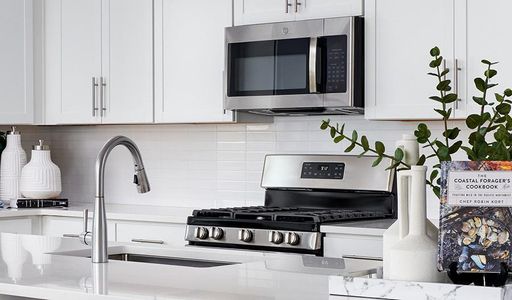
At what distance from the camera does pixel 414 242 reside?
1.86m

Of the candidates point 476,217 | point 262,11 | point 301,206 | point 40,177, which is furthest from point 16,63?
point 476,217

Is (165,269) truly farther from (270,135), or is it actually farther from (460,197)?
(270,135)

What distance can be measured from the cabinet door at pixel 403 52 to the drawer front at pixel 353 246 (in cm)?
61

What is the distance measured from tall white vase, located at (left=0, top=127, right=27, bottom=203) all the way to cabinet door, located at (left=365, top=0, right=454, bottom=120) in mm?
2229

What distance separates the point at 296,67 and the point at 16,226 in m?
1.83

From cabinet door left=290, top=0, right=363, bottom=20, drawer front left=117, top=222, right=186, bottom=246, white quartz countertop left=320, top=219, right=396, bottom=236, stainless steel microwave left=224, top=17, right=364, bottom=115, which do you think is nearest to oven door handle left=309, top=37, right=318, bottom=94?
stainless steel microwave left=224, top=17, right=364, bottom=115

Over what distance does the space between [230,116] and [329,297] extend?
9.08 feet

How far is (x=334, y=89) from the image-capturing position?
4215 millimetres

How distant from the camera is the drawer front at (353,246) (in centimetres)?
382

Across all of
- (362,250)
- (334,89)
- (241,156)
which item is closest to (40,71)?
(241,156)

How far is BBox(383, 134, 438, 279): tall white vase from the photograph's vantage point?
188 centimetres

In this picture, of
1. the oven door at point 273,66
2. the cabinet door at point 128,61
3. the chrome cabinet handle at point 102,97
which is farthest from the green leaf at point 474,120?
the chrome cabinet handle at point 102,97

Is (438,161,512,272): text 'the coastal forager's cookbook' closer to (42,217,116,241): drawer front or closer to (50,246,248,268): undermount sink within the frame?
(50,246,248,268): undermount sink

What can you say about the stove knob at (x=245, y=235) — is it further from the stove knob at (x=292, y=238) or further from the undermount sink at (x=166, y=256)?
the undermount sink at (x=166, y=256)
